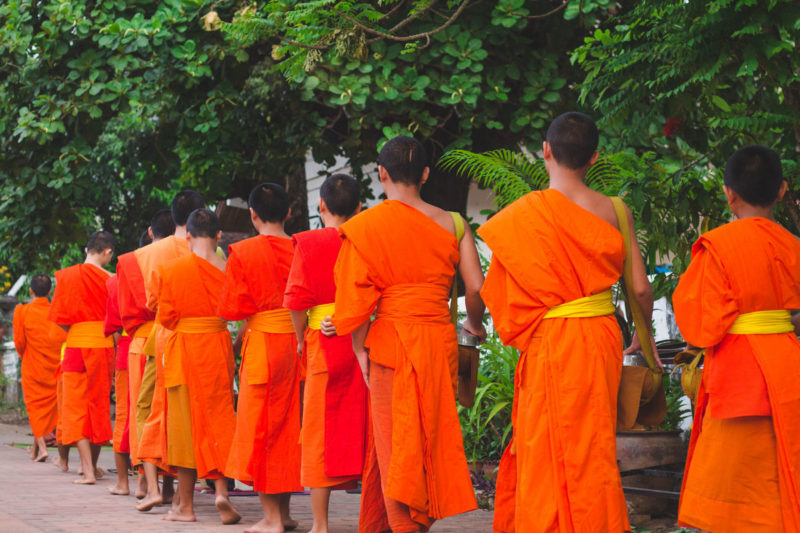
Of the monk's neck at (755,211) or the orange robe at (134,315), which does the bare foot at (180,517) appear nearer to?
the orange robe at (134,315)

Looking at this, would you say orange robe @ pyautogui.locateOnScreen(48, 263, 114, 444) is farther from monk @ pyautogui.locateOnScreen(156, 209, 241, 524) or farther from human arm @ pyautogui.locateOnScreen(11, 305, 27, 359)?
human arm @ pyautogui.locateOnScreen(11, 305, 27, 359)

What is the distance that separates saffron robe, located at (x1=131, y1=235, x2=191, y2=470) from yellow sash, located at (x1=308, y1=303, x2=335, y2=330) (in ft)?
5.42

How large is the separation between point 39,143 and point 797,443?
24.6 feet

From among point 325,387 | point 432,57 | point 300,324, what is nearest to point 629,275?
point 325,387

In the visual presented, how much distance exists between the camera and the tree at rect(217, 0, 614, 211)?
7691mm

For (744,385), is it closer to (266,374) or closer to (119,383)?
(266,374)

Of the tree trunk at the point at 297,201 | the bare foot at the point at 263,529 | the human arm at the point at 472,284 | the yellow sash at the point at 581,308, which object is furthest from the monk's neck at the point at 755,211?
Answer: the tree trunk at the point at 297,201

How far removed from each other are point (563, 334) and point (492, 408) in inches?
121

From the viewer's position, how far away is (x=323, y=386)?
5.83 m

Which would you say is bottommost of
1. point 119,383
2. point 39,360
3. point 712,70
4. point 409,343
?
point 119,383

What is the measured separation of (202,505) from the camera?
7805 millimetres

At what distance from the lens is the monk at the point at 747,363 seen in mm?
4398

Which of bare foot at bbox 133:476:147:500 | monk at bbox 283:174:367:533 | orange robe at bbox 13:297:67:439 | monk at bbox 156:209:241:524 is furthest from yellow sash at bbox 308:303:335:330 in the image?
orange robe at bbox 13:297:67:439

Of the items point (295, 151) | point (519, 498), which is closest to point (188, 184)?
point (295, 151)
